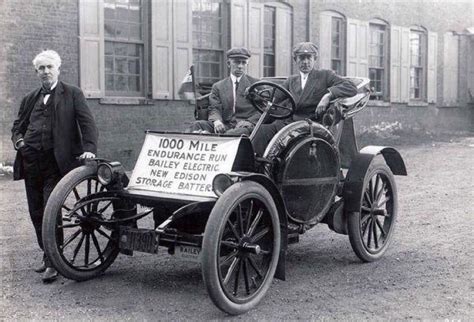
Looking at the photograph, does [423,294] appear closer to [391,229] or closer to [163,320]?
[391,229]

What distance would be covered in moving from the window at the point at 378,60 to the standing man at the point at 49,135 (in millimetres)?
14124

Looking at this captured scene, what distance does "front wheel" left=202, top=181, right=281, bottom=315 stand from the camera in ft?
12.4

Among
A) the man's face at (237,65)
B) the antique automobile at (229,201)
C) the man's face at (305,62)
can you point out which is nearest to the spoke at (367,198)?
the antique automobile at (229,201)

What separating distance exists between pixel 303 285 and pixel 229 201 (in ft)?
4.03

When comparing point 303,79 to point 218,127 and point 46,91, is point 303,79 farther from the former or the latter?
point 46,91

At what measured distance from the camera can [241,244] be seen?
13.5ft

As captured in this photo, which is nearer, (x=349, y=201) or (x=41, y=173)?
(x=41, y=173)

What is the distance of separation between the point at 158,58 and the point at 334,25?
256 inches

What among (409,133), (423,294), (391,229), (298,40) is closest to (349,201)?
(391,229)

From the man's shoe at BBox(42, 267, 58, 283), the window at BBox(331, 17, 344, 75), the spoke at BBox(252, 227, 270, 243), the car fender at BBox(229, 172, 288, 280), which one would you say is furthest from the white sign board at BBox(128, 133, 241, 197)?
the window at BBox(331, 17, 344, 75)

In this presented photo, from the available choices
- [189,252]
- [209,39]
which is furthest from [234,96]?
[209,39]

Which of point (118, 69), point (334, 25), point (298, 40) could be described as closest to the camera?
point (118, 69)

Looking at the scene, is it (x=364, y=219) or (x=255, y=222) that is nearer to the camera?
(x=255, y=222)

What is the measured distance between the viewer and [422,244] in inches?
239
